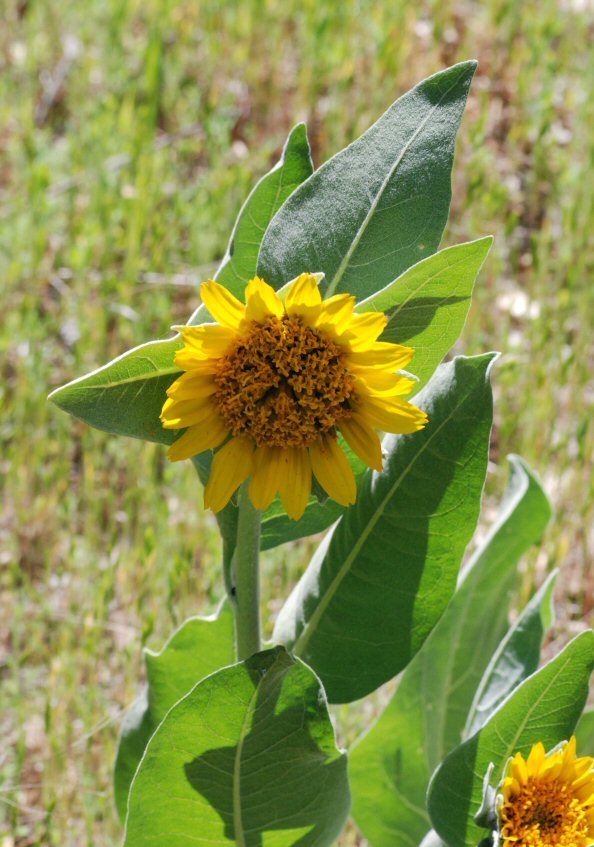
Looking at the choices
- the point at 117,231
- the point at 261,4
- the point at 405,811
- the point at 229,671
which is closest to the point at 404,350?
the point at 229,671

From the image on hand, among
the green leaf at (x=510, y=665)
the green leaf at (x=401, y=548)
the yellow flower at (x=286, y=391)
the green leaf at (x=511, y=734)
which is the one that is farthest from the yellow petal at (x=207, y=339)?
the green leaf at (x=510, y=665)

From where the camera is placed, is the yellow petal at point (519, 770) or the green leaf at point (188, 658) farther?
the green leaf at point (188, 658)

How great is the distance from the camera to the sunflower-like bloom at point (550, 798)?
42.8 inches

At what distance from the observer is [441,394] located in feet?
3.94

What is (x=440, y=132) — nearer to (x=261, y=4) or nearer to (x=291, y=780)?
(x=291, y=780)

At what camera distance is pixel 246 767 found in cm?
114

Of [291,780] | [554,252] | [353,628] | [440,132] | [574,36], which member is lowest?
[291,780]

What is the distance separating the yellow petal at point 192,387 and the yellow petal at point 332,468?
11 centimetres

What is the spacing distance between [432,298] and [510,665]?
637 mm

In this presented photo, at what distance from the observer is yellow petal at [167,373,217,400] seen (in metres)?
0.93

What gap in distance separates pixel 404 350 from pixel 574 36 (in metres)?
3.26

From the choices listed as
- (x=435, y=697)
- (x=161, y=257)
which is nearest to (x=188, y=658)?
(x=435, y=697)

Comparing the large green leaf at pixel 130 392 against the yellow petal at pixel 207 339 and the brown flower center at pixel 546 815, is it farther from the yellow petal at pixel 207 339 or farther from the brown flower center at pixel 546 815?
the brown flower center at pixel 546 815

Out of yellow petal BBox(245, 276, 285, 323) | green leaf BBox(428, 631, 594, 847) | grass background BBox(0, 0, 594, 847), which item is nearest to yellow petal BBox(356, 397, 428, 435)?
yellow petal BBox(245, 276, 285, 323)
